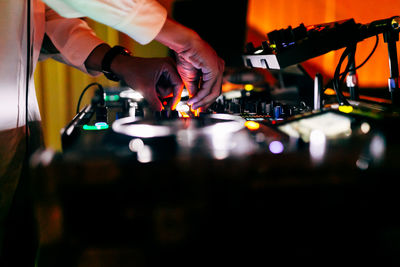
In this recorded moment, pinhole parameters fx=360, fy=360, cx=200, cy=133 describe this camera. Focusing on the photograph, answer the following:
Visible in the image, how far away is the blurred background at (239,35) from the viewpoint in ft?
5.44

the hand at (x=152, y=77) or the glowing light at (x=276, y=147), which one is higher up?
the hand at (x=152, y=77)

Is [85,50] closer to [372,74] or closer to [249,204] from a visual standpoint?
[249,204]

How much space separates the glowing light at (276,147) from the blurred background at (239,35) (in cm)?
90

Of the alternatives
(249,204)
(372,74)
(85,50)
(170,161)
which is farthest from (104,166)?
(372,74)

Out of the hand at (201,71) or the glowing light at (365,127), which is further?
the hand at (201,71)

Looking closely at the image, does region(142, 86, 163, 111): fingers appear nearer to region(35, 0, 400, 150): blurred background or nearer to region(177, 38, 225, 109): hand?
region(177, 38, 225, 109): hand

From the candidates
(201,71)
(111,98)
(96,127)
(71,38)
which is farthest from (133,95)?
(96,127)

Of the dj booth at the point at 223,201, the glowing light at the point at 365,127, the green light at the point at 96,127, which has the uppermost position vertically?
the green light at the point at 96,127

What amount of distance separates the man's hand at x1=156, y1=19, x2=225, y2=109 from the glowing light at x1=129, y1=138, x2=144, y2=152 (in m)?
0.22

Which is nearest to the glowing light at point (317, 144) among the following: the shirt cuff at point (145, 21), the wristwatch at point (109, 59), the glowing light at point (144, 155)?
the glowing light at point (144, 155)

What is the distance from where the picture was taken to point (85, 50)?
1117mm

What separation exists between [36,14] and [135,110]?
0.42 meters

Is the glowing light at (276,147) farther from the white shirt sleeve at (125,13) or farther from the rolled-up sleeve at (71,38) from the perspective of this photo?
the rolled-up sleeve at (71,38)

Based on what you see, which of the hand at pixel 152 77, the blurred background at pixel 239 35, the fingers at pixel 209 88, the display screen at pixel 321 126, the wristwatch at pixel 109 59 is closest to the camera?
the display screen at pixel 321 126
